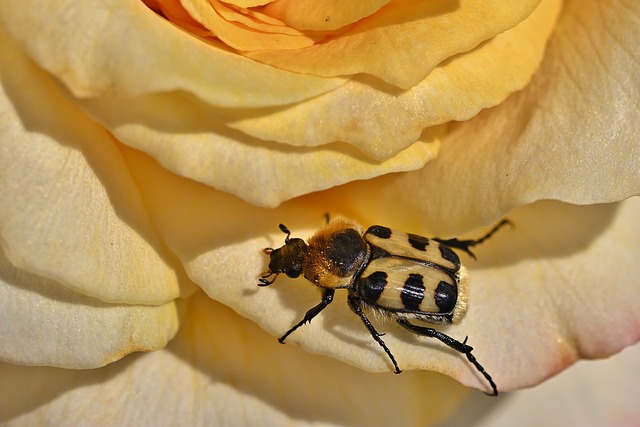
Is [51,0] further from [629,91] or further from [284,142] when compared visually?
[629,91]

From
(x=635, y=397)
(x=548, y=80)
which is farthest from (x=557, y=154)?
(x=635, y=397)

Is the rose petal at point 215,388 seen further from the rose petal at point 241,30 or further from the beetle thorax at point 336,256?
the rose petal at point 241,30

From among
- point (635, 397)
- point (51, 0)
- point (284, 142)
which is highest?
point (51, 0)

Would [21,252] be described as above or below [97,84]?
below

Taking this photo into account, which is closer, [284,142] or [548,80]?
[284,142]

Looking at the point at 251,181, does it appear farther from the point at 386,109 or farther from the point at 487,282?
the point at 487,282

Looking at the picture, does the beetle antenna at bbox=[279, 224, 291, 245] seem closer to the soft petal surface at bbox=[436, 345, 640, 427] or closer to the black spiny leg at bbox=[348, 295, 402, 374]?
the black spiny leg at bbox=[348, 295, 402, 374]
